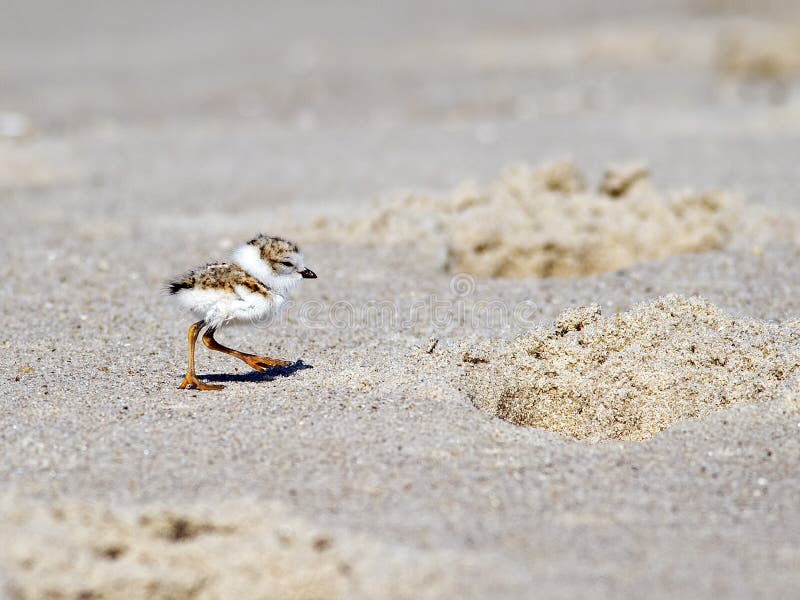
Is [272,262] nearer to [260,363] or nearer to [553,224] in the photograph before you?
[260,363]

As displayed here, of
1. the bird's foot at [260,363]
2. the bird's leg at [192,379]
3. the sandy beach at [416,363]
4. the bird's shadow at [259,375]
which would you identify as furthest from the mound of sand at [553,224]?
the bird's leg at [192,379]

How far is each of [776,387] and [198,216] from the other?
5.35 metres

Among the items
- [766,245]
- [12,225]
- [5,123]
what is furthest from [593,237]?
[5,123]

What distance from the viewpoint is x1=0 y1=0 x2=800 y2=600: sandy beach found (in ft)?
11.0

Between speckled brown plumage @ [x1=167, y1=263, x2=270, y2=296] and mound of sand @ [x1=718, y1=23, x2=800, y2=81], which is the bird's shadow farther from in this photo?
mound of sand @ [x1=718, y1=23, x2=800, y2=81]

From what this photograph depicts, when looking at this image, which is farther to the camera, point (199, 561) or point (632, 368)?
point (632, 368)

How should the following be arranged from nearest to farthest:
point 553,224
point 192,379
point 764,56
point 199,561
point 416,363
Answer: point 199,561, point 192,379, point 416,363, point 553,224, point 764,56

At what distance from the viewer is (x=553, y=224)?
7.35 m

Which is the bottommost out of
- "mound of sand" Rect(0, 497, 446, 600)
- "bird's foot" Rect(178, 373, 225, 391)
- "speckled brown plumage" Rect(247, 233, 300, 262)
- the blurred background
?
"mound of sand" Rect(0, 497, 446, 600)

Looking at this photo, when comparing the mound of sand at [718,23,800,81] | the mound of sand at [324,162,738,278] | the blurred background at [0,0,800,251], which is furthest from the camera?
the mound of sand at [718,23,800,81]

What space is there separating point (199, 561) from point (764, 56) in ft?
46.8

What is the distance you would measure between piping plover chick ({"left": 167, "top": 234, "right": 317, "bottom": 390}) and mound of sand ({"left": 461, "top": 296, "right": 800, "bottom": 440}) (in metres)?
0.96

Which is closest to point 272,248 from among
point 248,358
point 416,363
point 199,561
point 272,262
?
point 272,262

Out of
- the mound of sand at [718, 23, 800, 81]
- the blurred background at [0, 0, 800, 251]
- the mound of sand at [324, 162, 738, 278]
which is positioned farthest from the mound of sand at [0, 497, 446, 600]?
the mound of sand at [718, 23, 800, 81]
